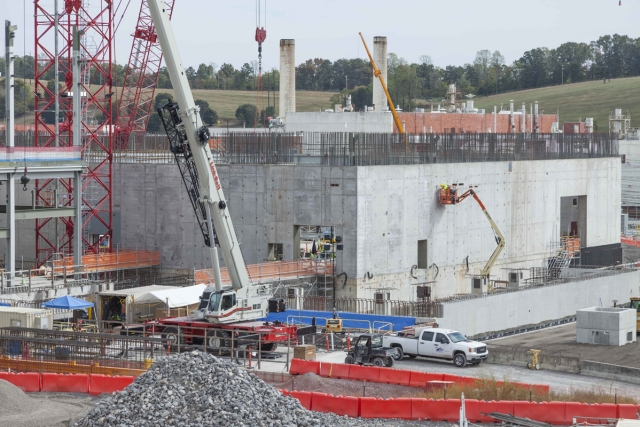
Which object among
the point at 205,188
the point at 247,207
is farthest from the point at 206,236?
the point at 247,207

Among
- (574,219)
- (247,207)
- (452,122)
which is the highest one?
(452,122)

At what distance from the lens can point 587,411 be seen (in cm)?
3023

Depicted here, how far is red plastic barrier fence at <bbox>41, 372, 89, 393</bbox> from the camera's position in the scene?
1319 inches

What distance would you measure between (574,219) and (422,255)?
27.7 meters

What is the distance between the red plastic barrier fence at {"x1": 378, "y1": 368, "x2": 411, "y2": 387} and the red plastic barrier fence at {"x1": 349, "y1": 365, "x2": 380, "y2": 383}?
0.56 feet

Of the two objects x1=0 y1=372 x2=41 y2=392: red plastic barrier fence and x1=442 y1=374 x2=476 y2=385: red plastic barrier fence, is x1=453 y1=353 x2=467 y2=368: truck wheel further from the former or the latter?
x1=0 y1=372 x2=41 y2=392: red plastic barrier fence

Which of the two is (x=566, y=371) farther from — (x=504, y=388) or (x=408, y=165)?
(x=408, y=165)

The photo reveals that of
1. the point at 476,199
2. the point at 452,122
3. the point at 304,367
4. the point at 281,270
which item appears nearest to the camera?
the point at 304,367

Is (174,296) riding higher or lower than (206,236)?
lower

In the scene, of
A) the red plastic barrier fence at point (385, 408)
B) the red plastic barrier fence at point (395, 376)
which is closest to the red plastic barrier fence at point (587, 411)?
the red plastic barrier fence at point (385, 408)

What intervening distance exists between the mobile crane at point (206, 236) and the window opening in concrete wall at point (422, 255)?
61.6 feet

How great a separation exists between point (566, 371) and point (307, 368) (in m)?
9.56

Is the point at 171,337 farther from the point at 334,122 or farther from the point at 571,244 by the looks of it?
the point at 334,122

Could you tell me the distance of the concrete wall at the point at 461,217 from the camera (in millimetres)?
56688
